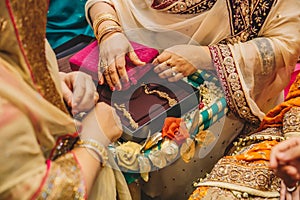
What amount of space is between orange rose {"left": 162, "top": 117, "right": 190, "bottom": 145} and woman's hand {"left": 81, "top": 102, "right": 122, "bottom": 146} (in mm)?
298

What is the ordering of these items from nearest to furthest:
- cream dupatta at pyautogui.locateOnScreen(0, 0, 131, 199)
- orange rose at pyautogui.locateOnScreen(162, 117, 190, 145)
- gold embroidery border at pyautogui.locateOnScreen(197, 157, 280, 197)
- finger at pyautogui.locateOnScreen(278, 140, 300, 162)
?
cream dupatta at pyautogui.locateOnScreen(0, 0, 131, 199) < finger at pyautogui.locateOnScreen(278, 140, 300, 162) < gold embroidery border at pyautogui.locateOnScreen(197, 157, 280, 197) < orange rose at pyautogui.locateOnScreen(162, 117, 190, 145)

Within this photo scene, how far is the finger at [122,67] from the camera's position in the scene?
116cm

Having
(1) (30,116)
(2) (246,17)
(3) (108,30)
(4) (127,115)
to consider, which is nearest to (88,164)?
(1) (30,116)

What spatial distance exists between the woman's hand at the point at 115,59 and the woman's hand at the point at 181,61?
5cm

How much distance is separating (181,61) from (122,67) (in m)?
0.16

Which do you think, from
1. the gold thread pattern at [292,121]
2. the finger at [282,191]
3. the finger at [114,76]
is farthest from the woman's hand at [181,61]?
the finger at [282,191]

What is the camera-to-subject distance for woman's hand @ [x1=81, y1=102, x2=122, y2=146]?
0.78 m

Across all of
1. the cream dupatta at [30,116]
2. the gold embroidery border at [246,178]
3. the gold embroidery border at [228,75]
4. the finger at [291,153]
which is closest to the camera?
the cream dupatta at [30,116]

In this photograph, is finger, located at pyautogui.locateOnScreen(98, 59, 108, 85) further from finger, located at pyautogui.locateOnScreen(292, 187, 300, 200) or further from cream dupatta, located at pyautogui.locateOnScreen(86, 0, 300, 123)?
finger, located at pyautogui.locateOnScreen(292, 187, 300, 200)

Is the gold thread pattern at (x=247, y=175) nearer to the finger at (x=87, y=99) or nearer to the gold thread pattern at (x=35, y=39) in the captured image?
the finger at (x=87, y=99)

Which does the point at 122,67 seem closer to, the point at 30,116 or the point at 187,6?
the point at 187,6

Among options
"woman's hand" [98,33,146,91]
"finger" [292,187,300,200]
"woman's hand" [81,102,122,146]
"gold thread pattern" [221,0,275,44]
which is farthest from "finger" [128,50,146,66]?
"finger" [292,187,300,200]

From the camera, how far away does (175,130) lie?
113 cm

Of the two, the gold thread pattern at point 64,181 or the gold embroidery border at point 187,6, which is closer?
the gold thread pattern at point 64,181
